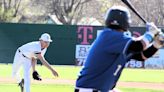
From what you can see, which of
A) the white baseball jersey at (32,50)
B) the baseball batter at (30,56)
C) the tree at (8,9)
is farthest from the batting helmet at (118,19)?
the tree at (8,9)

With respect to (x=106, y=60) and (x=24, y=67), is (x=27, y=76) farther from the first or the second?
(x=106, y=60)

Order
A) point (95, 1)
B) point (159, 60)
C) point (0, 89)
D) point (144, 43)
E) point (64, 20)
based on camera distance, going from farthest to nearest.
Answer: point (95, 1)
point (64, 20)
point (159, 60)
point (0, 89)
point (144, 43)

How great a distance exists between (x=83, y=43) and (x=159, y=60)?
432 centimetres

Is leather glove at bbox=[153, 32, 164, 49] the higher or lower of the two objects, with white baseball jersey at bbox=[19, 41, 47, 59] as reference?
higher

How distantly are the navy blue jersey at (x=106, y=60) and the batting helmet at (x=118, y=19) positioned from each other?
0.06 meters

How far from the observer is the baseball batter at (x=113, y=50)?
5066 mm

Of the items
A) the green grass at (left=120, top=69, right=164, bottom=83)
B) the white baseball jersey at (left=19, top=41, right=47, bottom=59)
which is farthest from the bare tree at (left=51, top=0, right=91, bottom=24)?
the white baseball jersey at (left=19, top=41, right=47, bottom=59)

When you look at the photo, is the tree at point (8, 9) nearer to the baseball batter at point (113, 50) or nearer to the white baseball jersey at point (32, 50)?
the white baseball jersey at point (32, 50)

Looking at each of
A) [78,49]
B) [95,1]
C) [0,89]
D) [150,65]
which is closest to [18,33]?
[78,49]

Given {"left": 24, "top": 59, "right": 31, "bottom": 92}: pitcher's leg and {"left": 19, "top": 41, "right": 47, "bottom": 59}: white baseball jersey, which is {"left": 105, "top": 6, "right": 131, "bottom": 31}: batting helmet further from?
{"left": 19, "top": 41, "right": 47, "bottom": 59}: white baseball jersey

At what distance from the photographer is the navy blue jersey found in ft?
16.7

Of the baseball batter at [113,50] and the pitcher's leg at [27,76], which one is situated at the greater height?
the baseball batter at [113,50]

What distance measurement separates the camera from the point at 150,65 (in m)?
28.7

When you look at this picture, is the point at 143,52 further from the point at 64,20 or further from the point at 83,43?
the point at 64,20
